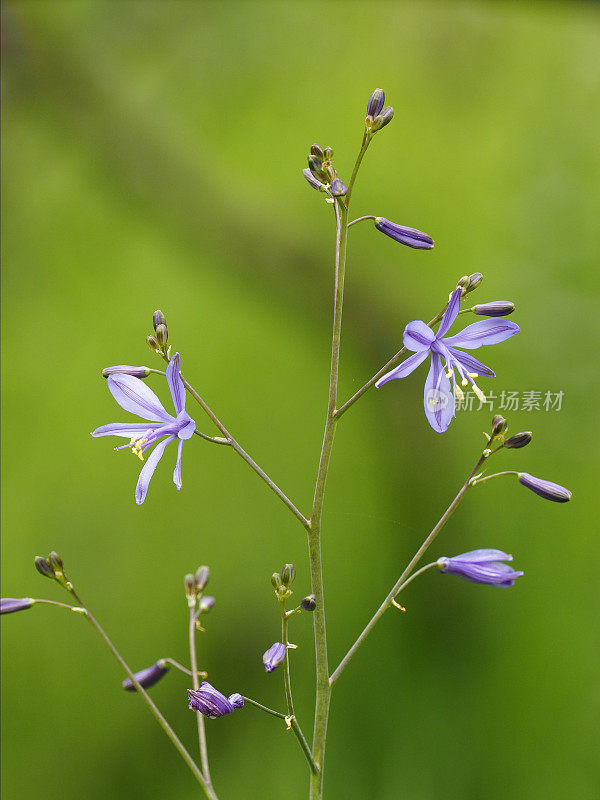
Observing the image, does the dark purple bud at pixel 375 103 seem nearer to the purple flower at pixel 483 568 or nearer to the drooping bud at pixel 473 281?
the drooping bud at pixel 473 281

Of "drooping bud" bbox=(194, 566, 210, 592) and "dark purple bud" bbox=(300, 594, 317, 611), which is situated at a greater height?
"dark purple bud" bbox=(300, 594, 317, 611)

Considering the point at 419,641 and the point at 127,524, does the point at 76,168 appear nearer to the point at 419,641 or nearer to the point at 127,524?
the point at 127,524

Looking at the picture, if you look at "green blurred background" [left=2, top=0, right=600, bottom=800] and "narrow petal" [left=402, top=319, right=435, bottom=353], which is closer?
"narrow petal" [left=402, top=319, right=435, bottom=353]

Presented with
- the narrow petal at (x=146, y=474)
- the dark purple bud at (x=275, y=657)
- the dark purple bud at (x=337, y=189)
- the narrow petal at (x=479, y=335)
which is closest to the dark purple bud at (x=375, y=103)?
the dark purple bud at (x=337, y=189)

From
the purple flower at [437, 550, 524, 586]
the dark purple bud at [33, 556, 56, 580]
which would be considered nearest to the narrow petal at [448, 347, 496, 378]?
the purple flower at [437, 550, 524, 586]

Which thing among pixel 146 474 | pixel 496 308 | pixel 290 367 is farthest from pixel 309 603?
pixel 290 367

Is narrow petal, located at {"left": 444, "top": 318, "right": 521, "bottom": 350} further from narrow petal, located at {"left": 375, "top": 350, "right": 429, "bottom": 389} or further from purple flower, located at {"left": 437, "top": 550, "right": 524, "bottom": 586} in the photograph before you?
purple flower, located at {"left": 437, "top": 550, "right": 524, "bottom": 586}

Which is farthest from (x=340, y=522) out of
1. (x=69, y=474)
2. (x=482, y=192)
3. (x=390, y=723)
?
(x=482, y=192)
